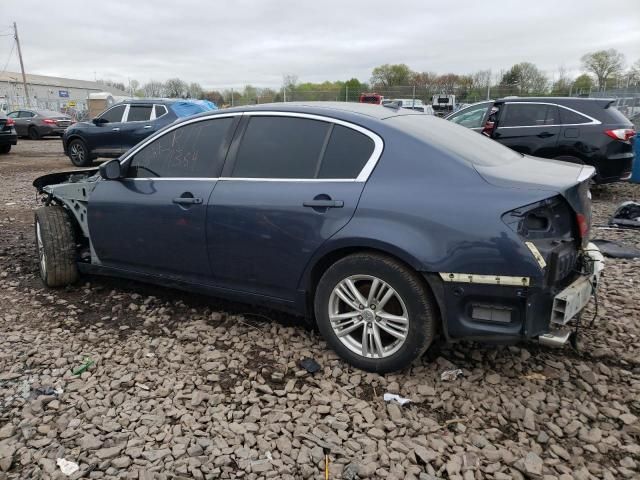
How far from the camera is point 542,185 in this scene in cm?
268

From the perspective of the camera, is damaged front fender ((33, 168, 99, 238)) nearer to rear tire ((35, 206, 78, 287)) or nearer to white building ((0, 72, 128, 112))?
rear tire ((35, 206, 78, 287))

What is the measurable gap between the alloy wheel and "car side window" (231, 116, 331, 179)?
0.77m

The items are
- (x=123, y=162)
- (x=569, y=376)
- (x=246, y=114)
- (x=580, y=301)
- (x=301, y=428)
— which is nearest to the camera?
(x=301, y=428)

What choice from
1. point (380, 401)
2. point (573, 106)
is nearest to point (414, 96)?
point (573, 106)

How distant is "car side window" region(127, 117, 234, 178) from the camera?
3620 mm

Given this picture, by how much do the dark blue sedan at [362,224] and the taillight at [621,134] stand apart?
17.3 ft

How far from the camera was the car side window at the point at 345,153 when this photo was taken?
120 inches

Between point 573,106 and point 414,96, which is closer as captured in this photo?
point 573,106

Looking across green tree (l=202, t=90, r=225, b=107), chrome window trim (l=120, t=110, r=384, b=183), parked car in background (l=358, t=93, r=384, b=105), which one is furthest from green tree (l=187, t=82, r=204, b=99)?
chrome window trim (l=120, t=110, r=384, b=183)

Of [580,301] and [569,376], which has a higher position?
[580,301]

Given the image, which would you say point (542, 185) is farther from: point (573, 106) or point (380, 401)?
point (573, 106)

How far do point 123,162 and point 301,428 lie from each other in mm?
2588

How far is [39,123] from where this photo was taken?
72.9 feet

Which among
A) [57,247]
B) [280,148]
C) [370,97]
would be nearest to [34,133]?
[370,97]
